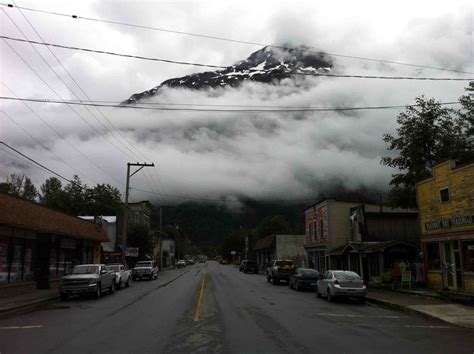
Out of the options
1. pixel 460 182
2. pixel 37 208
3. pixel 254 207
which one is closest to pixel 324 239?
pixel 460 182

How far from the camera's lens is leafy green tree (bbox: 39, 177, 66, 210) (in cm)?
8562

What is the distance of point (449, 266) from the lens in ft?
79.6

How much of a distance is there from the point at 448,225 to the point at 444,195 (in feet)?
5.43

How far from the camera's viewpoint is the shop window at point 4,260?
24.3m

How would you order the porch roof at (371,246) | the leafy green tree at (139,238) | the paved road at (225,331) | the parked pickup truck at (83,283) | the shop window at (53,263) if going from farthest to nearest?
the leafy green tree at (139,238) → the porch roof at (371,246) → the shop window at (53,263) → the parked pickup truck at (83,283) → the paved road at (225,331)

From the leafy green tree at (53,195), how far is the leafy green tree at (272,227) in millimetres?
49149

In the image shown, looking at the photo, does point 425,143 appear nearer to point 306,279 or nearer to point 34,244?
point 306,279

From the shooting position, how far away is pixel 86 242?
39812 millimetres

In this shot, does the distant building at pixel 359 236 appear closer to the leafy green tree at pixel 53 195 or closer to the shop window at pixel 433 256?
the shop window at pixel 433 256

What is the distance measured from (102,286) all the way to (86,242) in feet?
50.8

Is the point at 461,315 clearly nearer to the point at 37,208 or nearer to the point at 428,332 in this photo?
the point at 428,332

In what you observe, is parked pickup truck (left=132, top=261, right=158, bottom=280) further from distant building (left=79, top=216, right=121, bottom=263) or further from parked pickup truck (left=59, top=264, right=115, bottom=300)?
parked pickup truck (left=59, top=264, right=115, bottom=300)

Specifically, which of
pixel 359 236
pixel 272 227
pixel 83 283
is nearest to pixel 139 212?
pixel 272 227

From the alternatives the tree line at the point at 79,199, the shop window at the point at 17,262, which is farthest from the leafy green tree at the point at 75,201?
the shop window at the point at 17,262
